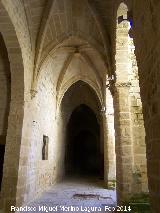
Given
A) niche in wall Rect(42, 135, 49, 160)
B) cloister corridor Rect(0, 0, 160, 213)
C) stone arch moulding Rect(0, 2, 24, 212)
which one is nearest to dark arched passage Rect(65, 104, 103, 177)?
niche in wall Rect(42, 135, 49, 160)

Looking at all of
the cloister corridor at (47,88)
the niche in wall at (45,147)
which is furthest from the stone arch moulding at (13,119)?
the niche in wall at (45,147)

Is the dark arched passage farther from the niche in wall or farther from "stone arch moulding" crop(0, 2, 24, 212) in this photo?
"stone arch moulding" crop(0, 2, 24, 212)

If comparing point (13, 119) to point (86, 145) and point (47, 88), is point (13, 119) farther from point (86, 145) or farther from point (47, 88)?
point (86, 145)

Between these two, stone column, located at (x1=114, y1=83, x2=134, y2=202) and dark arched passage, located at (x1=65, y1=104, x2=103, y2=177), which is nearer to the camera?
stone column, located at (x1=114, y1=83, x2=134, y2=202)

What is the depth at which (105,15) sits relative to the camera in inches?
266

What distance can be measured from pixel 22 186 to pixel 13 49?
388 centimetres

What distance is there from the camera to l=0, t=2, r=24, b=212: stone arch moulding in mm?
5535

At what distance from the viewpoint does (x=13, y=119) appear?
239 inches

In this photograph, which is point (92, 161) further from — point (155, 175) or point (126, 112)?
point (155, 175)

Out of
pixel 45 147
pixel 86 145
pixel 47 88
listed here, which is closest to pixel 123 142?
pixel 45 147

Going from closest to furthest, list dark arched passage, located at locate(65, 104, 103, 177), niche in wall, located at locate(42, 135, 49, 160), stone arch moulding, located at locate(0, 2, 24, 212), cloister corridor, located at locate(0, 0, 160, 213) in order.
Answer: cloister corridor, located at locate(0, 0, 160, 213) < stone arch moulding, located at locate(0, 2, 24, 212) < niche in wall, located at locate(42, 135, 49, 160) < dark arched passage, located at locate(65, 104, 103, 177)

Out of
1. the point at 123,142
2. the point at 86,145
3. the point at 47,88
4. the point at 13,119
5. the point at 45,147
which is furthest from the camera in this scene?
the point at 86,145

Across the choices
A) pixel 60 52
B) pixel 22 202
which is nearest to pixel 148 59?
pixel 22 202

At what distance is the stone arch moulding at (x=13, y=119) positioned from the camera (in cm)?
554
